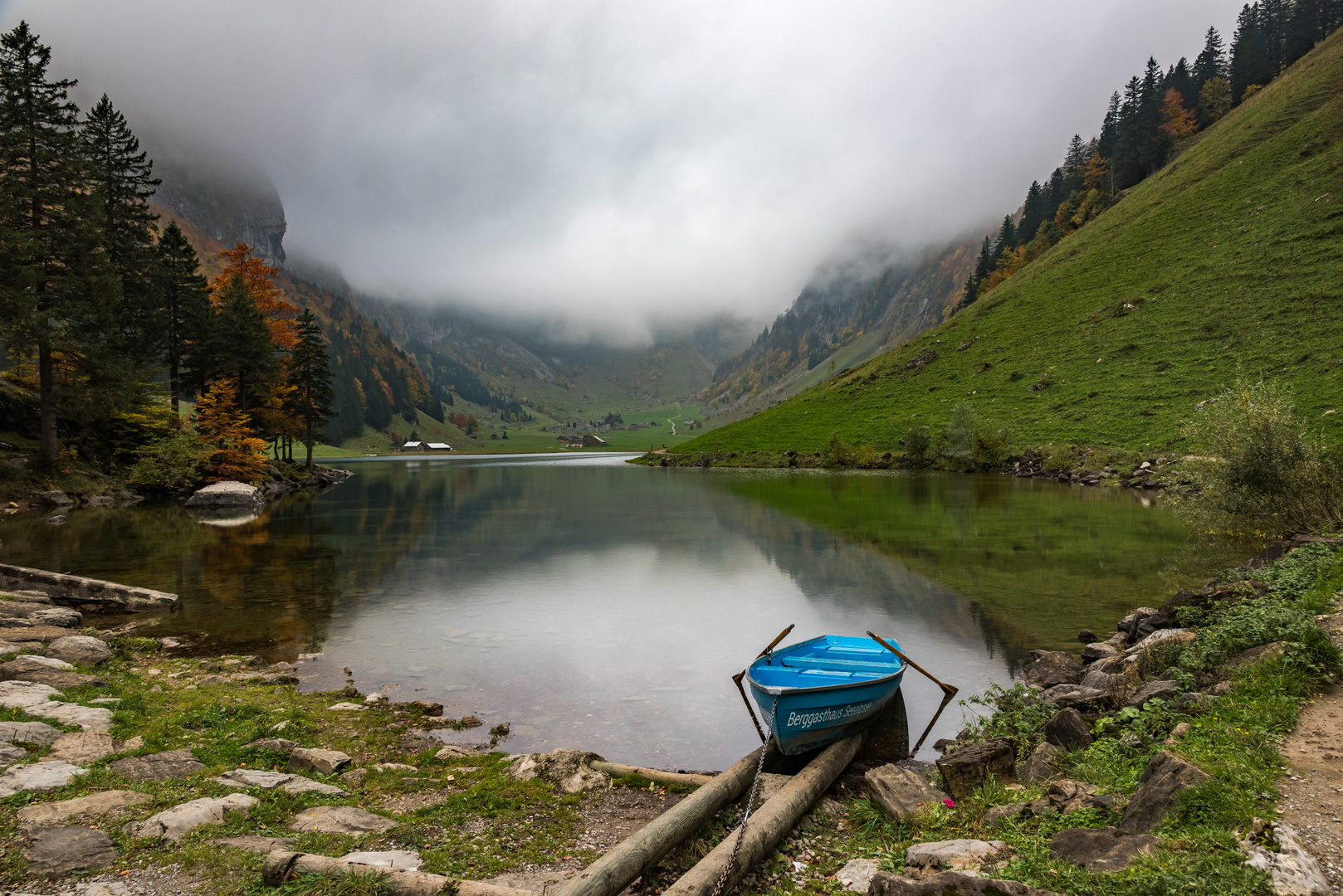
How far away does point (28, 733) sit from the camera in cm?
919

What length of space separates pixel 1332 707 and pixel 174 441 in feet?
237

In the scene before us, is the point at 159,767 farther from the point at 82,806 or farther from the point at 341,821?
the point at 341,821

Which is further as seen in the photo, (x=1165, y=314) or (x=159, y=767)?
(x=1165, y=314)

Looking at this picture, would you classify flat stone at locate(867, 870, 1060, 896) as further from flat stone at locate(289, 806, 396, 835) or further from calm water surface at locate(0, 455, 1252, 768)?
flat stone at locate(289, 806, 396, 835)

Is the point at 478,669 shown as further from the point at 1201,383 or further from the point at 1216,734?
the point at 1201,383

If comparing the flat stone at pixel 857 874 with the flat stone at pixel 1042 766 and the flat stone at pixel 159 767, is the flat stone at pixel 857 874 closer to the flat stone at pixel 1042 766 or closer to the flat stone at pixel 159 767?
the flat stone at pixel 1042 766

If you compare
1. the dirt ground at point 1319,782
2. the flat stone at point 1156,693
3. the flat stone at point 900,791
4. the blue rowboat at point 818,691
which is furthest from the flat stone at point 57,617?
the flat stone at point 1156,693

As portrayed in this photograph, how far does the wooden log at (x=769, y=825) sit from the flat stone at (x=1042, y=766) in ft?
8.91

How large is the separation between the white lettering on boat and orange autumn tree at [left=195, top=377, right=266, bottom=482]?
65.9 meters

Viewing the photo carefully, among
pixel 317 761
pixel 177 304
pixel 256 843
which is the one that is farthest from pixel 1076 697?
pixel 177 304

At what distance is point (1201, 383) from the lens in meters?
67.8

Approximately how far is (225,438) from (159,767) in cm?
6168

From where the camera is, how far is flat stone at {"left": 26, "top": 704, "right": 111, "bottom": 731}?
10.1 m

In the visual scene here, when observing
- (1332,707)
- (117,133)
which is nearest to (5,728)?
(1332,707)
